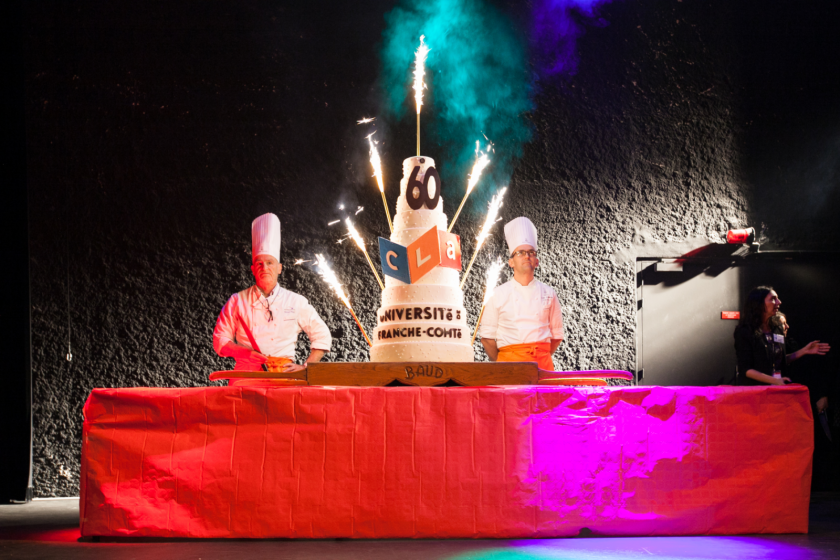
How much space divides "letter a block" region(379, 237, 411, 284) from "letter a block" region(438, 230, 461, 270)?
0.17m

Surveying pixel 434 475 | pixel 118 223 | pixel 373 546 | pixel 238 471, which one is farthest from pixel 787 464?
pixel 118 223

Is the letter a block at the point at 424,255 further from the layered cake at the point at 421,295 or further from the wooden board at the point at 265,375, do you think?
the wooden board at the point at 265,375

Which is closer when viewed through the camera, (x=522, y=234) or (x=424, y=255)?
(x=424, y=255)

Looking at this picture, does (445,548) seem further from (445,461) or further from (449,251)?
(449,251)

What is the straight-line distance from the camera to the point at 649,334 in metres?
4.93

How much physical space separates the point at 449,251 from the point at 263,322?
1.44 metres

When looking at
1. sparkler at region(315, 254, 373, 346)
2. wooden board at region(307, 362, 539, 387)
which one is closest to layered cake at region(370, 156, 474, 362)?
wooden board at region(307, 362, 539, 387)

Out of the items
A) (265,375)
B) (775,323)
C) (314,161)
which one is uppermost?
(314,161)

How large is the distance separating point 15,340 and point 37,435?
2.15 ft

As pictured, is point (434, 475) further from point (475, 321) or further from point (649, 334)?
point (649, 334)

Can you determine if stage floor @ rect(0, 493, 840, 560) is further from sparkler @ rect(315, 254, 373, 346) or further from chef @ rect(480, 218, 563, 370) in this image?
sparkler @ rect(315, 254, 373, 346)

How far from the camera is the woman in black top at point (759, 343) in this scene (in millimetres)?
3947

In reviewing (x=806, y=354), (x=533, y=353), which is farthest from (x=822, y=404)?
(x=533, y=353)

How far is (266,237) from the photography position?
4145 millimetres
